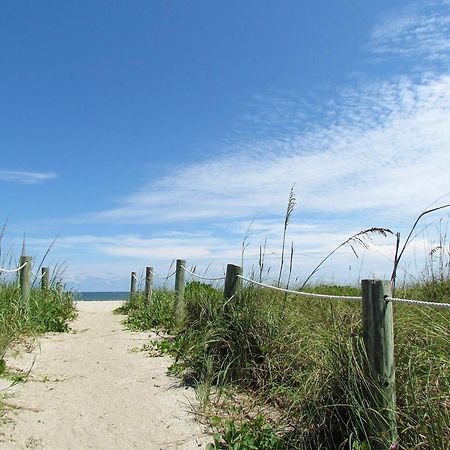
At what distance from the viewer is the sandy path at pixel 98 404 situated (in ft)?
11.6

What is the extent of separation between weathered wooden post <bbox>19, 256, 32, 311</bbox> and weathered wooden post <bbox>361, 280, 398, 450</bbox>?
5.68 metres

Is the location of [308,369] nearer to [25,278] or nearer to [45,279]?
[25,278]

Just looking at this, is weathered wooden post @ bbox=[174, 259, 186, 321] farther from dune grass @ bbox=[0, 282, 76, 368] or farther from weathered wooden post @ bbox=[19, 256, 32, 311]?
weathered wooden post @ bbox=[19, 256, 32, 311]

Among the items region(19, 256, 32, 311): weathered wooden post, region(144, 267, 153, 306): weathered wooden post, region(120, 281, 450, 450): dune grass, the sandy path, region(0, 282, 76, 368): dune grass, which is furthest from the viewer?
region(144, 267, 153, 306): weathered wooden post

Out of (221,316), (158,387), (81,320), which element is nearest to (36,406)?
(158,387)

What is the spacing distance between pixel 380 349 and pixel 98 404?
257cm

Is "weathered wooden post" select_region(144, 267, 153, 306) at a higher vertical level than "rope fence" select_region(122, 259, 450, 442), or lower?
higher

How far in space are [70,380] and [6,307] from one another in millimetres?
2074

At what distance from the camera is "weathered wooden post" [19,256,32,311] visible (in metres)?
7.26

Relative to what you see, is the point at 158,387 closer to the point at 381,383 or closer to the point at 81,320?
the point at 381,383

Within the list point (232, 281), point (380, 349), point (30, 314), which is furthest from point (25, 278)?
point (380, 349)

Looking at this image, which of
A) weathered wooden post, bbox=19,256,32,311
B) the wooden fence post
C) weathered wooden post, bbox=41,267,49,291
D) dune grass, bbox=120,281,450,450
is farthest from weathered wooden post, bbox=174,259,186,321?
weathered wooden post, bbox=41,267,49,291

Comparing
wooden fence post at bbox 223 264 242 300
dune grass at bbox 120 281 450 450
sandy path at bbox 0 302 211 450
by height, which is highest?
wooden fence post at bbox 223 264 242 300

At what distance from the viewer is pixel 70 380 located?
16.0 feet
